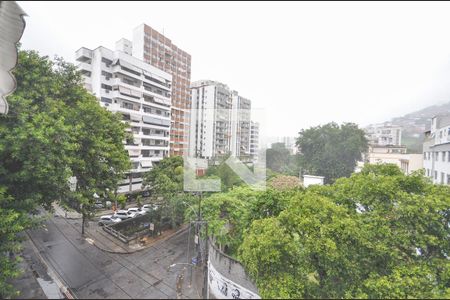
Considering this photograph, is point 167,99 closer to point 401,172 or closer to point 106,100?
point 106,100

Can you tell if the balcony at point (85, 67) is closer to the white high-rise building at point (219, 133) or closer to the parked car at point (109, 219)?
the parked car at point (109, 219)

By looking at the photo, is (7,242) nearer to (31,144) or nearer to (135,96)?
(31,144)

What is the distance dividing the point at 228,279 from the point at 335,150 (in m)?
16.6

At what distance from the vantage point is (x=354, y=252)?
2.83 meters

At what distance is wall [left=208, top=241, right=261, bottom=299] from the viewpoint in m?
2.52

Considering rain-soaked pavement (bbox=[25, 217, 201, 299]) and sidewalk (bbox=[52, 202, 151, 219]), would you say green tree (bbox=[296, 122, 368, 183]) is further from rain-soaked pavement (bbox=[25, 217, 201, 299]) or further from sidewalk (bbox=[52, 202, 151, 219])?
sidewalk (bbox=[52, 202, 151, 219])

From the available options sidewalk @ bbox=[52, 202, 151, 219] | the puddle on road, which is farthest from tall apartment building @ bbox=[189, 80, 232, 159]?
sidewalk @ bbox=[52, 202, 151, 219]

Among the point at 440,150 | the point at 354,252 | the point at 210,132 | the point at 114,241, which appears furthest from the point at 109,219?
the point at 440,150

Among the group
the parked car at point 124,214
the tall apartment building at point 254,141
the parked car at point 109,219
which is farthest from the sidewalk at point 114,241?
the tall apartment building at point 254,141

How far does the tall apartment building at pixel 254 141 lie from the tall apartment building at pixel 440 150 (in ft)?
29.4

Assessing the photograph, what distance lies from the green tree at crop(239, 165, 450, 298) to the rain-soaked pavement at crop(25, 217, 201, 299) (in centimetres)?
107

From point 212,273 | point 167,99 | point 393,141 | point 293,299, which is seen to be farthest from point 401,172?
point 393,141

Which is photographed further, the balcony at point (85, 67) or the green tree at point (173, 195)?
the balcony at point (85, 67)

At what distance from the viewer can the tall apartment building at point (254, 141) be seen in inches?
173
